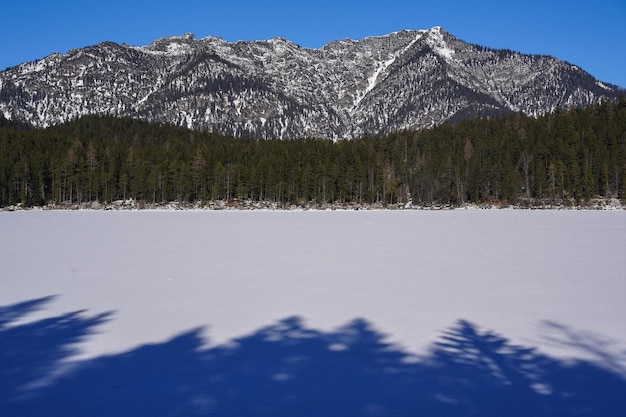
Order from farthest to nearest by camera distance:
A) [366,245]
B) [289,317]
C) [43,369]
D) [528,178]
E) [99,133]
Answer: [99,133] < [528,178] < [366,245] < [289,317] < [43,369]

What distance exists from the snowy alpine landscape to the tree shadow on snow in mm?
20

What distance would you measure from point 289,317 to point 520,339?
315 centimetres

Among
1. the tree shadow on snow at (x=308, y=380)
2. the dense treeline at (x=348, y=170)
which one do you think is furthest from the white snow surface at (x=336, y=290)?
the dense treeline at (x=348, y=170)

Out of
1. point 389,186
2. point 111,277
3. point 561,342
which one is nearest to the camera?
point 561,342

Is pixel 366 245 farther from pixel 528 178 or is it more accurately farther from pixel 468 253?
pixel 528 178

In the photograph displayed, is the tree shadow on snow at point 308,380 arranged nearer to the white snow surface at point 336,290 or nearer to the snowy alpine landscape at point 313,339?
the snowy alpine landscape at point 313,339

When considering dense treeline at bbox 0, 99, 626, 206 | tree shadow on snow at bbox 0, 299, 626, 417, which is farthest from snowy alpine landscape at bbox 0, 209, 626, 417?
dense treeline at bbox 0, 99, 626, 206

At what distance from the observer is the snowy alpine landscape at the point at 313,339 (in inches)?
159

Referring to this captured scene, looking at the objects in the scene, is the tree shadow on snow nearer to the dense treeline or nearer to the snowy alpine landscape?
the snowy alpine landscape

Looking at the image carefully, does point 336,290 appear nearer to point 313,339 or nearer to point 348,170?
point 313,339

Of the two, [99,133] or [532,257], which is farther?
[99,133]

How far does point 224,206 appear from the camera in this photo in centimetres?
8388

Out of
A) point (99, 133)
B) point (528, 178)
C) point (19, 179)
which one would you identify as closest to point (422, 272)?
point (528, 178)

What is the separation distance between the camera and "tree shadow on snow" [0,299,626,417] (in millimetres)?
3863
